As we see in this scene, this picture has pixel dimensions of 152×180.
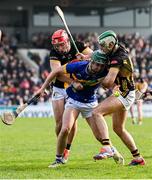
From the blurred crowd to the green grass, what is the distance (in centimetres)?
1225

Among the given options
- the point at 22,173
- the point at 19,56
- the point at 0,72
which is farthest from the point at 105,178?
the point at 19,56

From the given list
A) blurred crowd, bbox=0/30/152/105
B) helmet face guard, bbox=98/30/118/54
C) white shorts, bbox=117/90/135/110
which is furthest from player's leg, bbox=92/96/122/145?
blurred crowd, bbox=0/30/152/105

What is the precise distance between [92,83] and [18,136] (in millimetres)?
8495

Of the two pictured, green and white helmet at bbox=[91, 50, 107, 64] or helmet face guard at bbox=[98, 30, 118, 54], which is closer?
green and white helmet at bbox=[91, 50, 107, 64]

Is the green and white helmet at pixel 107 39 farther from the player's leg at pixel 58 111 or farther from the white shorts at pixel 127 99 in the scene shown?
the player's leg at pixel 58 111

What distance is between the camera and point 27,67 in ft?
125

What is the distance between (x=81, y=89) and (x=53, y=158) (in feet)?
7.55

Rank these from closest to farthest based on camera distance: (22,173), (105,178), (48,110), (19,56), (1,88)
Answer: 1. (105,178)
2. (22,173)
3. (48,110)
4. (1,88)
5. (19,56)

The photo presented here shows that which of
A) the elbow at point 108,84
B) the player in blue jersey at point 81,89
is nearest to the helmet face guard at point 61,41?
the player in blue jersey at point 81,89

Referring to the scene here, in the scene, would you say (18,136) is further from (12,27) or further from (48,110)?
(12,27)

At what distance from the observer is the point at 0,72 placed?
3625 centimetres

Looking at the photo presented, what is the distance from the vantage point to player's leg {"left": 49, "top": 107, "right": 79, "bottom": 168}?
11273 millimetres

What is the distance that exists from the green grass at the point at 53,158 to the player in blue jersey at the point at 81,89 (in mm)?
397

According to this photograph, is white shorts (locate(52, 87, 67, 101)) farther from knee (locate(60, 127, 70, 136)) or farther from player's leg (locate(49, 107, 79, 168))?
knee (locate(60, 127, 70, 136))
